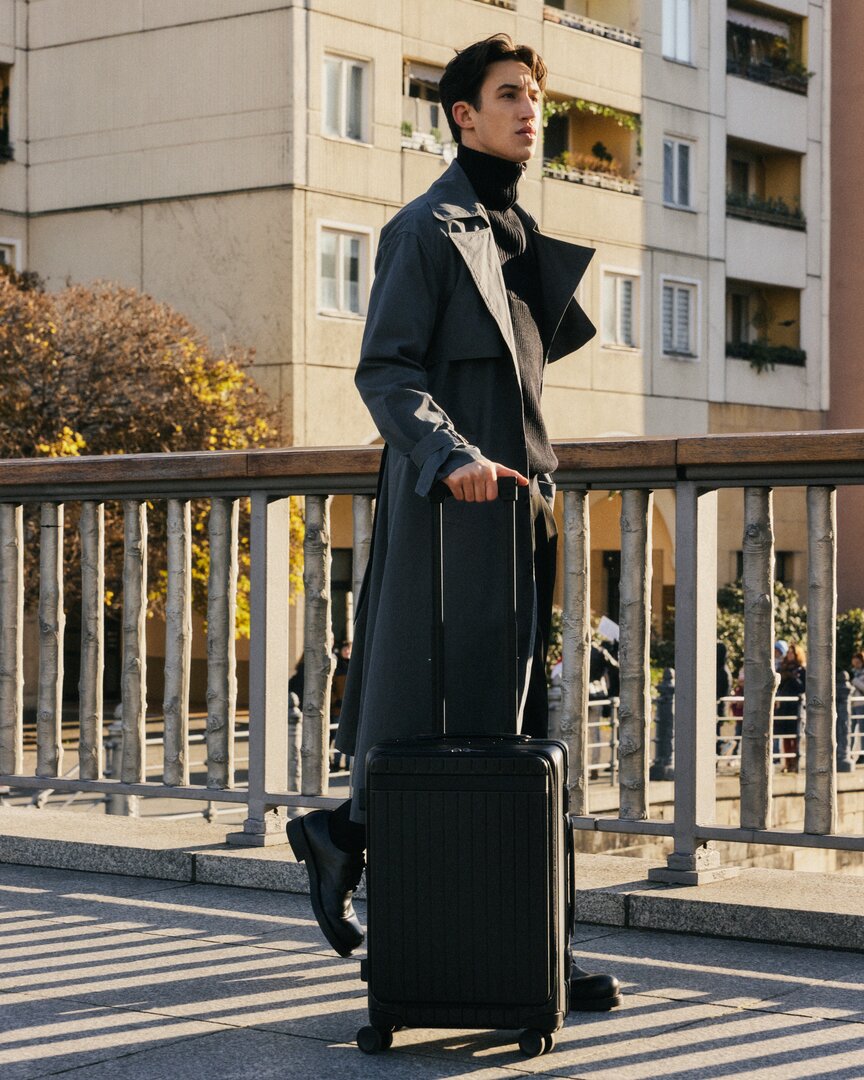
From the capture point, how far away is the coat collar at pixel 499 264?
14.6ft

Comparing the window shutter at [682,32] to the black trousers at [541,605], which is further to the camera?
the window shutter at [682,32]

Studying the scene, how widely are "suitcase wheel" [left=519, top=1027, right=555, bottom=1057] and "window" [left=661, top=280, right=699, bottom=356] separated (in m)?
34.4

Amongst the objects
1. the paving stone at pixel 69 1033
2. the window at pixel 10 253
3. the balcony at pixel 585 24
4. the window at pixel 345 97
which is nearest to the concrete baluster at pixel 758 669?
the paving stone at pixel 69 1033

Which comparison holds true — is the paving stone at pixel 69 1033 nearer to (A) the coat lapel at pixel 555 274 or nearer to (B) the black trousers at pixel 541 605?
(B) the black trousers at pixel 541 605

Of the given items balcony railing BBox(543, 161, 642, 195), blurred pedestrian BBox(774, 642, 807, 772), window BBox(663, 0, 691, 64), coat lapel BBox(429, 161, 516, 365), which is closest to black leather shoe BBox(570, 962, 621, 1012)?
coat lapel BBox(429, 161, 516, 365)

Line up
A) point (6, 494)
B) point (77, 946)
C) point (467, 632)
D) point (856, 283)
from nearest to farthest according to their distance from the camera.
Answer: point (467, 632) → point (77, 946) → point (6, 494) → point (856, 283)

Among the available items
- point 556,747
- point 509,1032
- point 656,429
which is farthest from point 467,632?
point 656,429

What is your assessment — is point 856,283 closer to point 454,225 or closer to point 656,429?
point 656,429

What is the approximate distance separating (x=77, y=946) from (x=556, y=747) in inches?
68.2

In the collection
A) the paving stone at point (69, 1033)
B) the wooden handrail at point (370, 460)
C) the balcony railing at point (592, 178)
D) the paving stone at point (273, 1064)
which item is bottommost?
the paving stone at point (273, 1064)

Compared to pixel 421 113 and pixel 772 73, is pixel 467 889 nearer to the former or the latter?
pixel 421 113

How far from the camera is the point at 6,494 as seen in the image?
7.18m

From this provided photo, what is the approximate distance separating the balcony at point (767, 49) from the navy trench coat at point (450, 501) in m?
36.7

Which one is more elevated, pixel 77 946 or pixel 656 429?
pixel 656 429
